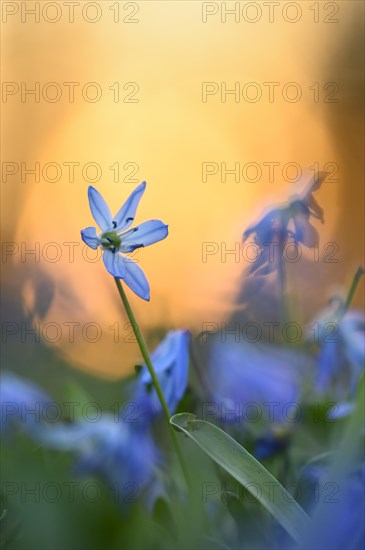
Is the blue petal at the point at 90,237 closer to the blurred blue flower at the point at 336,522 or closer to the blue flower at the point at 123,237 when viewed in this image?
the blue flower at the point at 123,237

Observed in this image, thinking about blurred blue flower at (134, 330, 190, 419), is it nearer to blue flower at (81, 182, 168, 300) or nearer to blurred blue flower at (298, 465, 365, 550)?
blue flower at (81, 182, 168, 300)

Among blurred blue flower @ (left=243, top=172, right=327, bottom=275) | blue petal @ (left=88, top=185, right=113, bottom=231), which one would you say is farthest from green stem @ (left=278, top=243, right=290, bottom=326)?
blue petal @ (left=88, top=185, right=113, bottom=231)

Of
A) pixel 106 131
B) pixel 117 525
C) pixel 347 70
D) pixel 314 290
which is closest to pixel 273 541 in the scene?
pixel 117 525

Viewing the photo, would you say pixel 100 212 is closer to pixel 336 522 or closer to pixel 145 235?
pixel 145 235

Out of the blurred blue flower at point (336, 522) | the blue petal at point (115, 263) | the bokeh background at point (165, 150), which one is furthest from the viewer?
the bokeh background at point (165, 150)

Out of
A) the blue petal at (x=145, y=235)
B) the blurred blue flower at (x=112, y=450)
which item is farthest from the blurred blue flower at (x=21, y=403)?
the blue petal at (x=145, y=235)

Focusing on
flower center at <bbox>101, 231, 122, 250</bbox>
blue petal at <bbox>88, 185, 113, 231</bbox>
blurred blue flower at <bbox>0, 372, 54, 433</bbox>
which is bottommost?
blurred blue flower at <bbox>0, 372, 54, 433</bbox>
